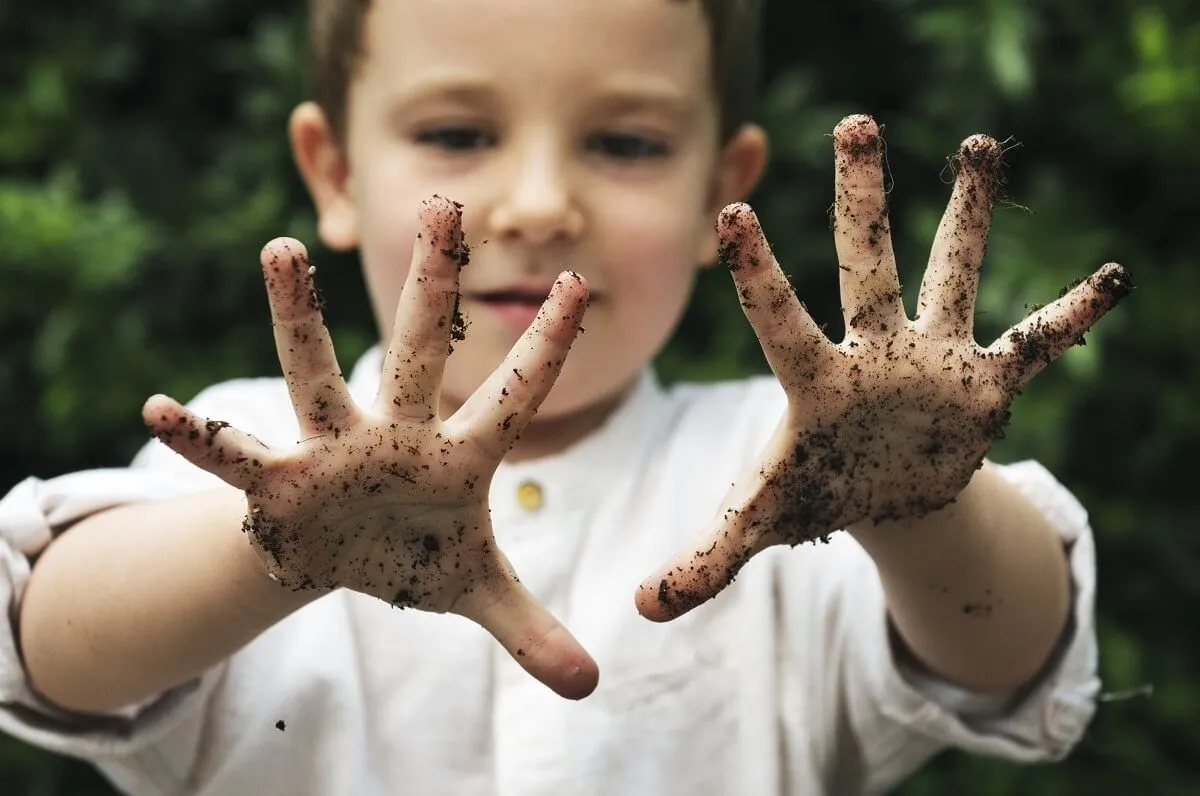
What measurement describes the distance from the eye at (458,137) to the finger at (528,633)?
49 cm

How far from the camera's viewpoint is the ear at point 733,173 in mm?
1410

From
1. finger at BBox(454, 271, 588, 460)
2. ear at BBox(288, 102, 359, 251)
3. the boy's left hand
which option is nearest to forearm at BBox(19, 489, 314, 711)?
finger at BBox(454, 271, 588, 460)

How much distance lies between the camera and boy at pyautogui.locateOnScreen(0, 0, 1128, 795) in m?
0.84

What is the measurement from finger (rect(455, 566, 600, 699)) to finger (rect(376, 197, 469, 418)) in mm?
138

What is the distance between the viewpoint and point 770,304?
83 centimetres

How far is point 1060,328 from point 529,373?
381 millimetres

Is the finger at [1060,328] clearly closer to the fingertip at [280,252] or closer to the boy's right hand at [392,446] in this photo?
the boy's right hand at [392,446]

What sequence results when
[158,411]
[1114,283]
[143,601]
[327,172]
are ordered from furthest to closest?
[327,172] → [143,601] → [1114,283] → [158,411]

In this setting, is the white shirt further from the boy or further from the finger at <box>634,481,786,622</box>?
the finger at <box>634,481,786,622</box>

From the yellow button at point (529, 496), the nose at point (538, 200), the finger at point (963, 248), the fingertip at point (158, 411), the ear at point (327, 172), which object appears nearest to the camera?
the fingertip at point (158, 411)

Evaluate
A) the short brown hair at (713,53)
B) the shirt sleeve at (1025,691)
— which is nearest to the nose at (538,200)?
the short brown hair at (713,53)

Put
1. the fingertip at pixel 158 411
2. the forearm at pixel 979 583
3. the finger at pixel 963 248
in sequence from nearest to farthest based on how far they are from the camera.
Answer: the fingertip at pixel 158 411 → the finger at pixel 963 248 → the forearm at pixel 979 583

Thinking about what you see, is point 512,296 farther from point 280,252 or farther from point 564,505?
point 280,252

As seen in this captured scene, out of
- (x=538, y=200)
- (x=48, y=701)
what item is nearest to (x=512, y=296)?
(x=538, y=200)
